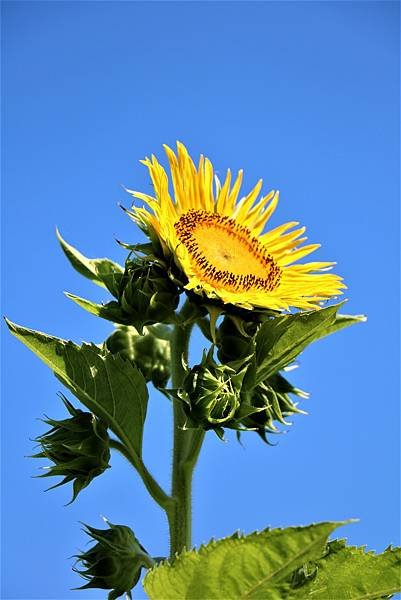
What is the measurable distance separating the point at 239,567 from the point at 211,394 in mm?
653

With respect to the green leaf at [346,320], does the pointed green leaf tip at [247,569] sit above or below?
below

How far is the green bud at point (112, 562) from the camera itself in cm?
256

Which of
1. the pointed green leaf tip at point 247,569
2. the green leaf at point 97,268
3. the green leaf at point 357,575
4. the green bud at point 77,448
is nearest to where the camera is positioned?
the pointed green leaf tip at point 247,569

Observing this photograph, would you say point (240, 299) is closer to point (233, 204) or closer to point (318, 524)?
point (233, 204)

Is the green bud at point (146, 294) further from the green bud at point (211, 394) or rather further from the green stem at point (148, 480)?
the green stem at point (148, 480)

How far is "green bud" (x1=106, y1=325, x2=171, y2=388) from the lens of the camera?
3.02 meters

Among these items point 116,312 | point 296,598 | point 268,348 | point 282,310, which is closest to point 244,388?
point 268,348

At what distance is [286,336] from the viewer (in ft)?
8.20

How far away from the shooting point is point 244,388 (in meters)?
2.53

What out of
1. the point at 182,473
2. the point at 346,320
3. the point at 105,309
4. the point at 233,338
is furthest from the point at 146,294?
the point at 346,320

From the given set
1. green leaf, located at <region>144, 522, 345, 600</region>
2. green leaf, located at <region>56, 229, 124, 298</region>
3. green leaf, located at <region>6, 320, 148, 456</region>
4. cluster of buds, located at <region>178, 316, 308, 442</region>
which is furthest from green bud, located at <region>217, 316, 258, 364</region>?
green leaf, located at <region>144, 522, 345, 600</region>

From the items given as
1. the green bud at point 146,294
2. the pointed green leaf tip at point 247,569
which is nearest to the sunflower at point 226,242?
the green bud at point 146,294

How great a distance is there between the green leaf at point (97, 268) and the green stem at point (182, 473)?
25cm

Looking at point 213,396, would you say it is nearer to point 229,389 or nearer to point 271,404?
point 229,389
